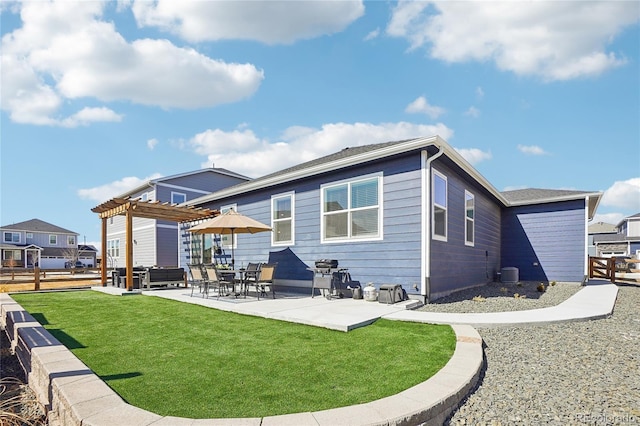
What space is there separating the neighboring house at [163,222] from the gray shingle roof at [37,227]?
23.2 metres

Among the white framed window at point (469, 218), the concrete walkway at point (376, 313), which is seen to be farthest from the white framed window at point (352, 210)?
the white framed window at point (469, 218)

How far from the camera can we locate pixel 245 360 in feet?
11.7

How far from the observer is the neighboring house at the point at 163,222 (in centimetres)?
2002

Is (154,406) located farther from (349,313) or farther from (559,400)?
(349,313)

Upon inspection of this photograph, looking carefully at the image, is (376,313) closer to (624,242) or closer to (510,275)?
(510,275)

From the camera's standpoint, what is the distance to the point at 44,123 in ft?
30.7

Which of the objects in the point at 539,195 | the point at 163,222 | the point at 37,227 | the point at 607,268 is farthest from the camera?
the point at 37,227

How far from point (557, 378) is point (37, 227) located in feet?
163

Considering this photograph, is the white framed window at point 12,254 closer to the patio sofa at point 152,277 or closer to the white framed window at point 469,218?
the patio sofa at point 152,277

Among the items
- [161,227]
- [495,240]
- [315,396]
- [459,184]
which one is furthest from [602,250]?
[315,396]

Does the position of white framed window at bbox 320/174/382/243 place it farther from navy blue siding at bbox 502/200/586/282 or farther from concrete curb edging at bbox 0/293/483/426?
navy blue siding at bbox 502/200/586/282

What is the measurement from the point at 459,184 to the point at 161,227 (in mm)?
17085

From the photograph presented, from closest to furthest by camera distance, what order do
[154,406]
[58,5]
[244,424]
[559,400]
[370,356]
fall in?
[244,424]
[154,406]
[559,400]
[370,356]
[58,5]

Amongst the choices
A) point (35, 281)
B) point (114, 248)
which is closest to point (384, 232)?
point (35, 281)
